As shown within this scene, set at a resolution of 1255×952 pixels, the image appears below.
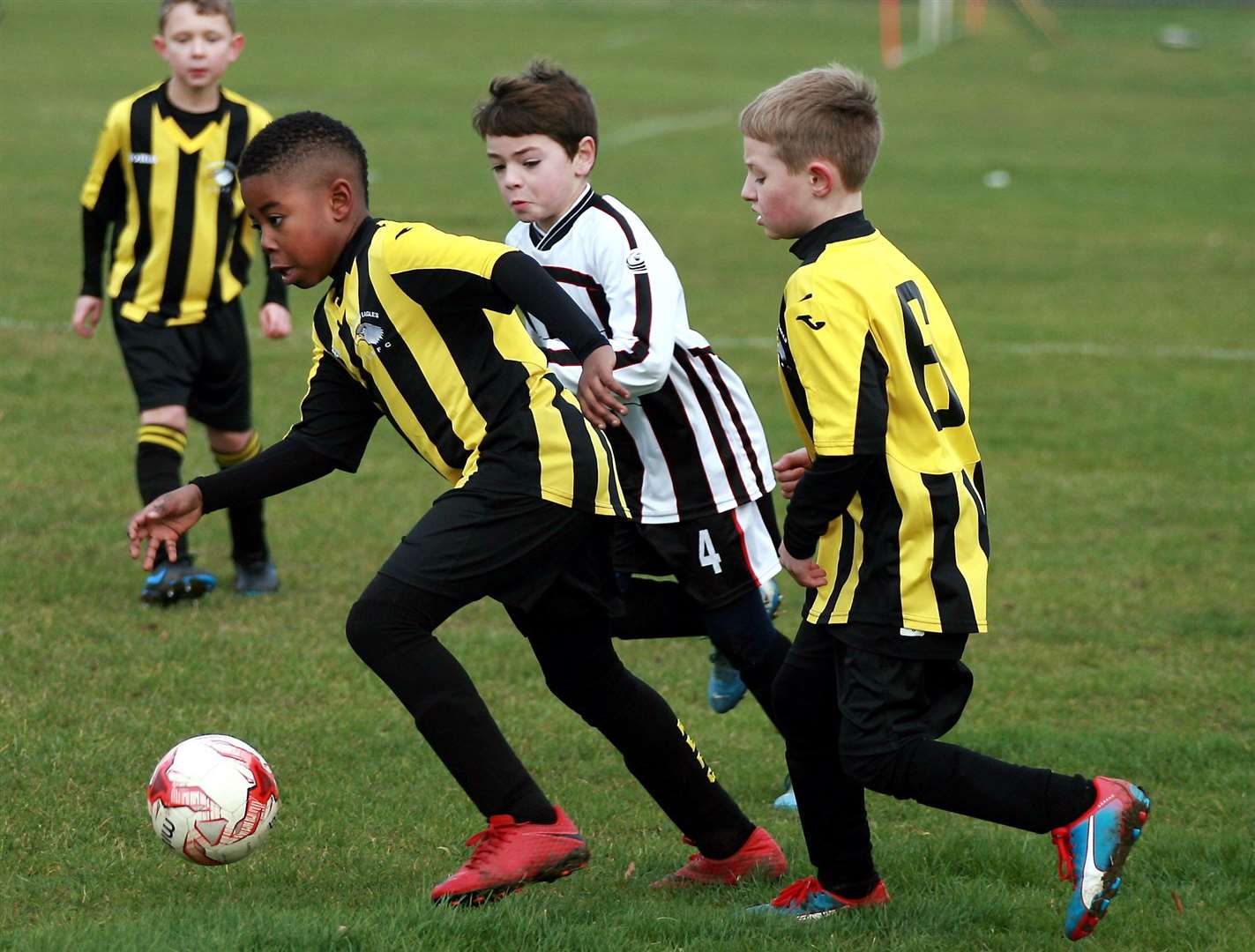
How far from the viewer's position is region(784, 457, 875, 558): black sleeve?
357 centimetres

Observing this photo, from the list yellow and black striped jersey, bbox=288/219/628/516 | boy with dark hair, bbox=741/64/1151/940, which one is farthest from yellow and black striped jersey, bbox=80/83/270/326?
boy with dark hair, bbox=741/64/1151/940

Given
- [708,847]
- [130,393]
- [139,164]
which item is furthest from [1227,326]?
[708,847]

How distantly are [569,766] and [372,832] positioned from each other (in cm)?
81

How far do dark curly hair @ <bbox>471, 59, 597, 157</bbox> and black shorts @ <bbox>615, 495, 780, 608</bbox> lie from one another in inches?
41.5

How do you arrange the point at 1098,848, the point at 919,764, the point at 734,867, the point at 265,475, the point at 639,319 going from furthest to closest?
the point at 639,319 < the point at 734,867 < the point at 265,475 < the point at 919,764 < the point at 1098,848

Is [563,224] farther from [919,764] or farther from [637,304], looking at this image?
[919,764]

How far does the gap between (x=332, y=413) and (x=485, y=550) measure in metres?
0.64

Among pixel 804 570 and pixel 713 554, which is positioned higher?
pixel 804 570

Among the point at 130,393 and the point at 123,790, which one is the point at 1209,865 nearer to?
the point at 123,790

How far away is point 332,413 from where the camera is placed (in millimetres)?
4172

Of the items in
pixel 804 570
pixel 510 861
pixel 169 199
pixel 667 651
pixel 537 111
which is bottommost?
pixel 667 651

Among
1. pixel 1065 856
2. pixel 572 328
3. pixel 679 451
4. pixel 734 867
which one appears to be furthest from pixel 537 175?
pixel 1065 856

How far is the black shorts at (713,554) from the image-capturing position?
465cm

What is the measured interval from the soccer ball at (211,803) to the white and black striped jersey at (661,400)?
4.20 feet
